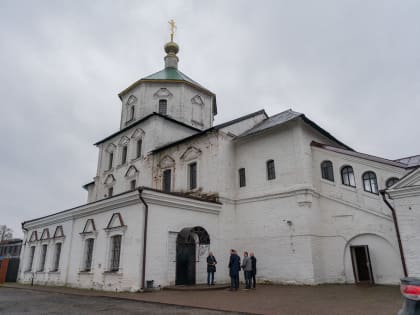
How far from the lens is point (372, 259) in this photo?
14.5 metres

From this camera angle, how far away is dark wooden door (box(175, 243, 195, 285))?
14266 millimetres

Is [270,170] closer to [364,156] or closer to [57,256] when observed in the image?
[364,156]

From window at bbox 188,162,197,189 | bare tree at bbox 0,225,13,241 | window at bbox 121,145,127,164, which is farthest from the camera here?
bare tree at bbox 0,225,13,241

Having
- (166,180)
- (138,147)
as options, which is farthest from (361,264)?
(138,147)

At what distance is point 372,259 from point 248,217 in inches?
247

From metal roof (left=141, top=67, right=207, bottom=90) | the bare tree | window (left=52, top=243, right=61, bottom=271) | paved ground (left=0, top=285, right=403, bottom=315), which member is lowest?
paved ground (left=0, top=285, right=403, bottom=315)

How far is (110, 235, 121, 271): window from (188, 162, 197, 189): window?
5728 millimetres

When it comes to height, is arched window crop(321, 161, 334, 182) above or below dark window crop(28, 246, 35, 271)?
above

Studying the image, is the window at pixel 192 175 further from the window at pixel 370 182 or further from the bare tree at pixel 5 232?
the bare tree at pixel 5 232

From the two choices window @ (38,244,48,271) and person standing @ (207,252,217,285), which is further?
window @ (38,244,48,271)

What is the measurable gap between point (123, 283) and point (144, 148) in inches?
421

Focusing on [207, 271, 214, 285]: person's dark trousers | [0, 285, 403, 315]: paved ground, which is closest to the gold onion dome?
[207, 271, 214, 285]: person's dark trousers

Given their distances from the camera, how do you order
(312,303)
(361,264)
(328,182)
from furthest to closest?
(328,182)
(361,264)
(312,303)

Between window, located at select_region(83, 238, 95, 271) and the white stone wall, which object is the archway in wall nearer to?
window, located at select_region(83, 238, 95, 271)
